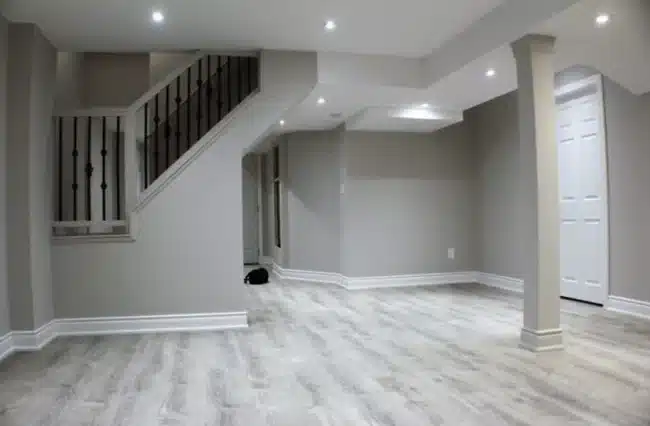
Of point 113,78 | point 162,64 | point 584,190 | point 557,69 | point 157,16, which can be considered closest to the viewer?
point 157,16

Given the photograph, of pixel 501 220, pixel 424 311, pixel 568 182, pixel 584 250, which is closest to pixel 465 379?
pixel 424 311

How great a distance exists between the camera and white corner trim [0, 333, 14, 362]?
3695mm

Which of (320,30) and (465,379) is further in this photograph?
(320,30)

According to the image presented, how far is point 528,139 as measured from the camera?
12.1 ft

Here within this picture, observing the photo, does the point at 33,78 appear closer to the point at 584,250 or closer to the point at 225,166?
the point at 225,166

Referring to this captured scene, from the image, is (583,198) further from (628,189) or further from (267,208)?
(267,208)

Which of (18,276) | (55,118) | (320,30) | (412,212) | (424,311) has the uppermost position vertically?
(320,30)

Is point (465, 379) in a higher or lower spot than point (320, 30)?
lower

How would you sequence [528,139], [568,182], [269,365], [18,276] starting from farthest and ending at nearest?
[568,182] → [18,276] → [528,139] → [269,365]

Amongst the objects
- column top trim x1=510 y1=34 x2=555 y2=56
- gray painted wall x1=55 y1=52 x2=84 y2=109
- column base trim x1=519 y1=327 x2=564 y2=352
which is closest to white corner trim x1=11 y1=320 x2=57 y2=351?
gray painted wall x1=55 y1=52 x2=84 y2=109

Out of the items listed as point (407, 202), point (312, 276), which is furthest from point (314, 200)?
point (407, 202)

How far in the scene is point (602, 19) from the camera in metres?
3.35

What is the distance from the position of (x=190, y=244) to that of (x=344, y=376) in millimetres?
2039

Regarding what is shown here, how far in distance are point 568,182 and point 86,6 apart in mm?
4937
